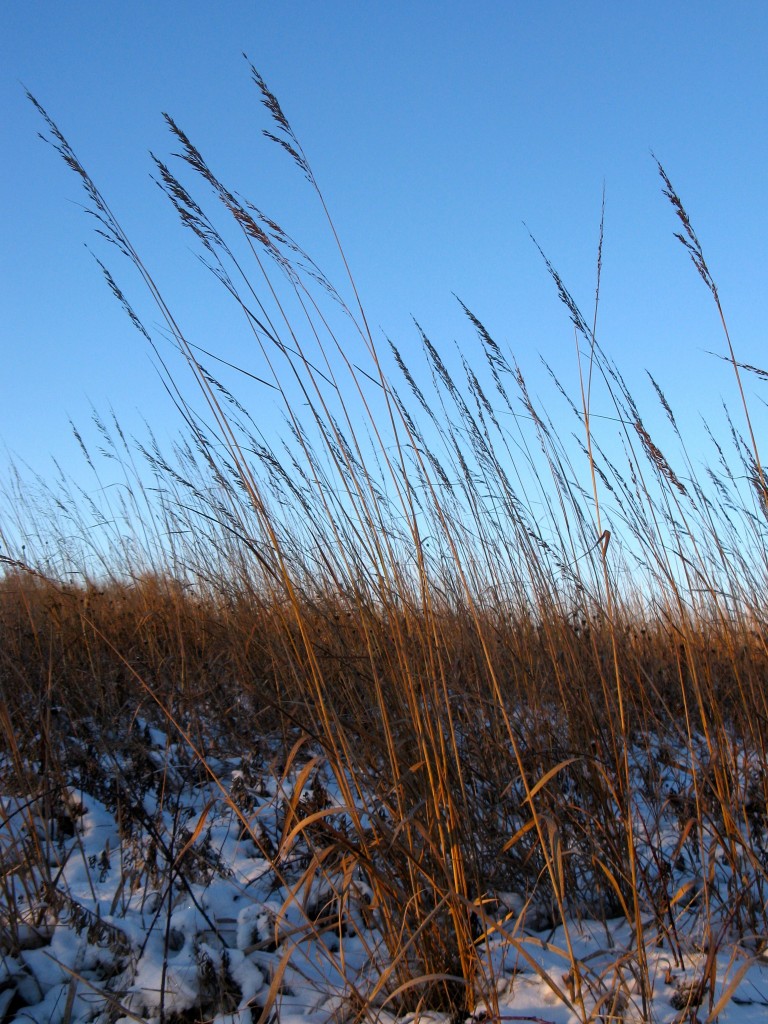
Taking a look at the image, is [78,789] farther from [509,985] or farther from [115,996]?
[509,985]

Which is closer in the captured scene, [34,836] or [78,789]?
[34,836]

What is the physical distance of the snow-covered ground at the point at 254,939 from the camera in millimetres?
1264

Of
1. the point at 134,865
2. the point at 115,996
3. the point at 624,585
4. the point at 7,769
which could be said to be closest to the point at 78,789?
the point at 7,769

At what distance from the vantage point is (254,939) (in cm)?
159

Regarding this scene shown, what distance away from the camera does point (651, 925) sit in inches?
58.5

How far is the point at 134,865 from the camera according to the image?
1.83 meters

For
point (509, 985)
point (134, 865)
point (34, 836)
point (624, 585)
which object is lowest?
point (509, 985)

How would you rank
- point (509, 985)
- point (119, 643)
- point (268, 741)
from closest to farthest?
point (509, 985)
point (268, 741)
point (119, 643)

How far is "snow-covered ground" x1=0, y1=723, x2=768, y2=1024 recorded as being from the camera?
1.26m

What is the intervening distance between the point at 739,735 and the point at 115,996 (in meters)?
1.85

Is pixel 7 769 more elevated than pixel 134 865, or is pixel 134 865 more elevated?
pixel 7 769

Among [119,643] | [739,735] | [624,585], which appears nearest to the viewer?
[739,735]

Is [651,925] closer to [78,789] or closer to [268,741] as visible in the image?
[268,741]

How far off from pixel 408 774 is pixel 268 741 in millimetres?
1224
